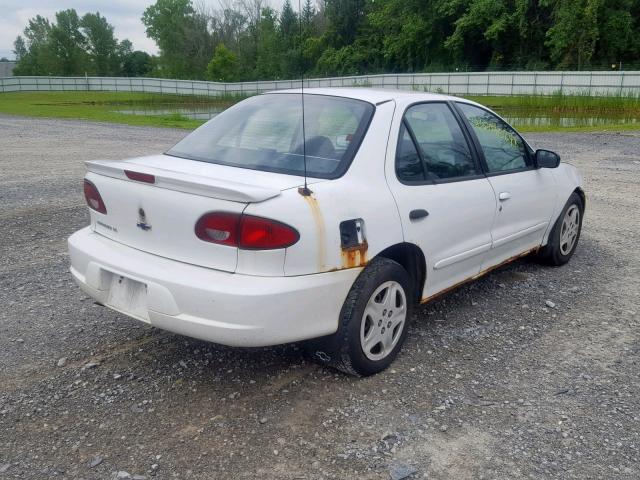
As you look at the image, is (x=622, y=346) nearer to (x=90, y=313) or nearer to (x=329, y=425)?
(x=329, y=425)

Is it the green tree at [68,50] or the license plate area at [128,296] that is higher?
the green tree at [68,50]

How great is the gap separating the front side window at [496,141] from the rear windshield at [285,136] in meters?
1.17

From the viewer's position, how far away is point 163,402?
3.33 m

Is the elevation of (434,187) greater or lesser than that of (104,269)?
greater

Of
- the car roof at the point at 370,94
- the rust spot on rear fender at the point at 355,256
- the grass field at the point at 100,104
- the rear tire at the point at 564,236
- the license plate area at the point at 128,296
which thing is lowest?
the grass field at the point at 100,104

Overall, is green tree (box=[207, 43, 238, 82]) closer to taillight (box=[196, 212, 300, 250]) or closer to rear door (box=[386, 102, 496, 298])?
rear door (box=[386, 102, 496, 298])

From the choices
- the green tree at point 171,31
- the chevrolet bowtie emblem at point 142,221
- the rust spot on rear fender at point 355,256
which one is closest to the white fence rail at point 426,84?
the chevrolet bowtie emblem at point 142,221

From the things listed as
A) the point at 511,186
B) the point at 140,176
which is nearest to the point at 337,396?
the point at 140,176

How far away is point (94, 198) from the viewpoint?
372cm

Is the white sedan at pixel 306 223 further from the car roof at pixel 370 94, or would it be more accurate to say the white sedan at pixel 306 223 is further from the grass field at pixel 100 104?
the grass field at pixel 100 104

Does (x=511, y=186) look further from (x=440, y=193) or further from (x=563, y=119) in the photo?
(x=563, y=119)

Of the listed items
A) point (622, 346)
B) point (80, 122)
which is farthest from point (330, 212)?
point (80, 122)

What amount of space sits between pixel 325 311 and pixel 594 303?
2.62m

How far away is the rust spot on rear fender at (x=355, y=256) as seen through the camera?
3275 millimetres
